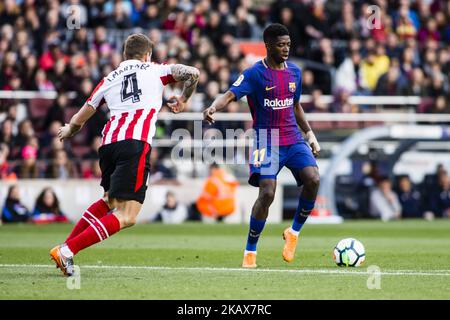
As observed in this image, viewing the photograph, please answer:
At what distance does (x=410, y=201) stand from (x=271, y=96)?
1340 centimetres

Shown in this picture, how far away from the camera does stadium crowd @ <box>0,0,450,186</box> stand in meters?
22.9

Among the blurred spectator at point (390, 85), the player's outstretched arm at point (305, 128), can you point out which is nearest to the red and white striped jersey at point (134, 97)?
the player's outstretched arm at point (305, 128)

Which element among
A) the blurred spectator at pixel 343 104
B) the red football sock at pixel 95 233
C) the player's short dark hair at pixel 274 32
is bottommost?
the red football sock at pixel 95 233

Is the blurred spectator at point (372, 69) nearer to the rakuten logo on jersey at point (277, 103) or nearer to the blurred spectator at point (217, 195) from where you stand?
the blurred spectator at point (217, 195)

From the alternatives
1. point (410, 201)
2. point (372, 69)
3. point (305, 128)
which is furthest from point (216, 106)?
point (372, 69)

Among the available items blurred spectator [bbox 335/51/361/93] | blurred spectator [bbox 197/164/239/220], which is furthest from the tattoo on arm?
blurred spectator [bbox 335/51/361/93]

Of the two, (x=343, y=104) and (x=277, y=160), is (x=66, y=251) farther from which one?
(x=343, y=104)

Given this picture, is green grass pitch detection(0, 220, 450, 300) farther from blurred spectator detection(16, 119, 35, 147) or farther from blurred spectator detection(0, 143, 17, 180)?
blurred spectator detection(16, 119, 35, 147)

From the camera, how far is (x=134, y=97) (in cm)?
1041

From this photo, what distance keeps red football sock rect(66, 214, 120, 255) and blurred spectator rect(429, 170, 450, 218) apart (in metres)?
15.2

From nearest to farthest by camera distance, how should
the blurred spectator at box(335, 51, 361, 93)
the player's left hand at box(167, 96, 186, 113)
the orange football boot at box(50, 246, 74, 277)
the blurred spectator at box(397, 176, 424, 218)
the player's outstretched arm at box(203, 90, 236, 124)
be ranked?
the orange football boot at box(50, 246, 74, 277) < the player's left hand at box(167, 96, 186, 113) < the player's outstretched arm at box(203, 90, 236, 124) < the blurred spectator at box(397, 176, 424, 218) < the blurred spectator at box(335, 51, 361, 93)

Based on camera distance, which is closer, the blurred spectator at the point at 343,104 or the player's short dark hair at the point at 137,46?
the player's short dark hair at the point at 137,46

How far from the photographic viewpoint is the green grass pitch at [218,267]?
351 inches
